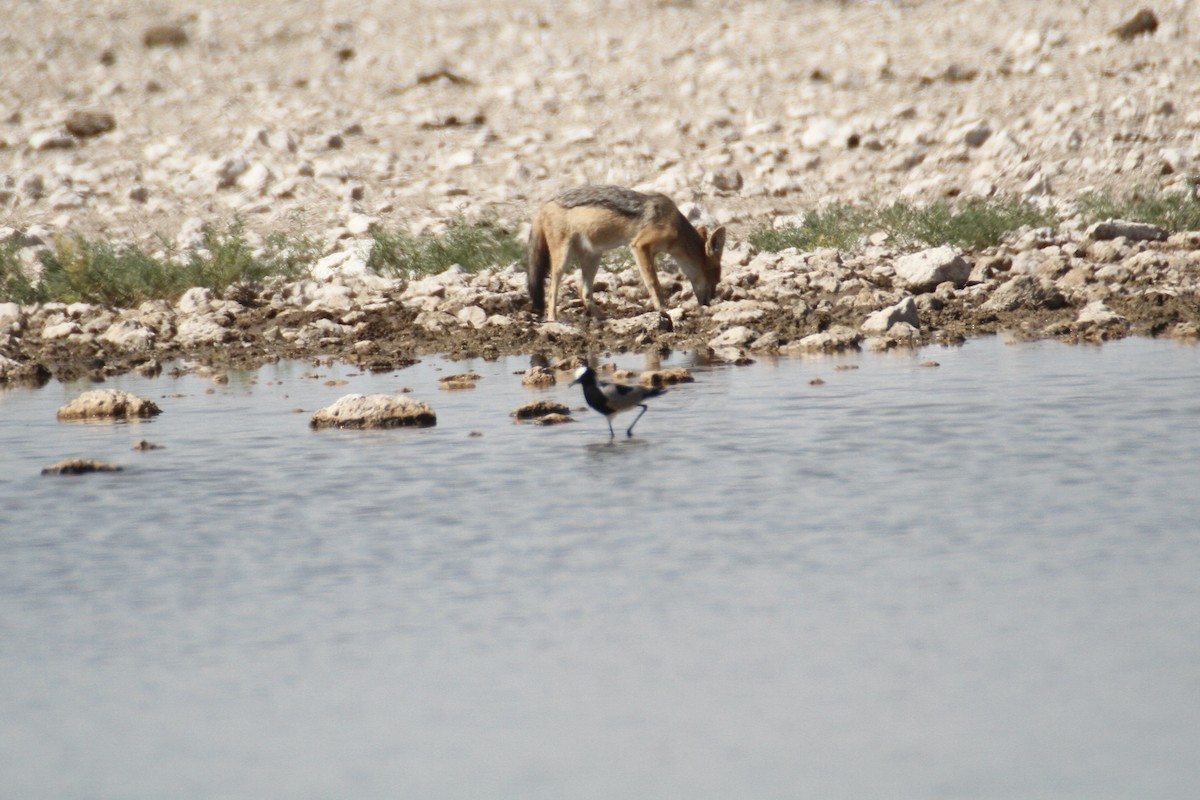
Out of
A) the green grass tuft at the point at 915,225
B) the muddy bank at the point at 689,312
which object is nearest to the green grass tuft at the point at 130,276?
the muddy bank at the point at 689,312

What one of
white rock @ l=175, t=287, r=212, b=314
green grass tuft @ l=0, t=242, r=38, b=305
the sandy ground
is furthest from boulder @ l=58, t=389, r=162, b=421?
the sandy ground

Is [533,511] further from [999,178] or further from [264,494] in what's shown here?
[999,178]

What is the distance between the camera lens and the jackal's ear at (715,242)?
15.1m

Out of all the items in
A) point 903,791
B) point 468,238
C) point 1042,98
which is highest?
point 1042,98

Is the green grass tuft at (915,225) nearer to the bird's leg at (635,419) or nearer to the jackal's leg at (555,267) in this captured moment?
the jackal's leg at (555,267)

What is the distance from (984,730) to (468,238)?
14.1 meters

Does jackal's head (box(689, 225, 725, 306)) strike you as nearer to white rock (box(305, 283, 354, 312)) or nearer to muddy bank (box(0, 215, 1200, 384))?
muddy bank (box(0, 215, 1200, 384))

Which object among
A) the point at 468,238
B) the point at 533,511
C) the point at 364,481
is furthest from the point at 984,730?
the point at 468,238

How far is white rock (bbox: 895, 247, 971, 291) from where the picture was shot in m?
14.5

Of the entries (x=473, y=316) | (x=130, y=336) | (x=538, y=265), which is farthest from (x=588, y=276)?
(x=130, y=336)

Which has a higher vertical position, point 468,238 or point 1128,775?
point 468,238

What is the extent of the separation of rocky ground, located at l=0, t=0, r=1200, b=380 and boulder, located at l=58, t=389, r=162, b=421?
12.8 feet

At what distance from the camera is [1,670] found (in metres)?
4.52

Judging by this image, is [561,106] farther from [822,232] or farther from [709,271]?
[709,271]
